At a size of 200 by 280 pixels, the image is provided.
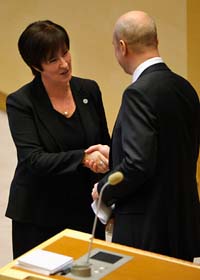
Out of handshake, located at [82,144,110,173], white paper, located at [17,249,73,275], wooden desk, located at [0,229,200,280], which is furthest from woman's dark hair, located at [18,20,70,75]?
white paper, located at [17,249,73,275]

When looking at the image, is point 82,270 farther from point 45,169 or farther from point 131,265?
point 45,169

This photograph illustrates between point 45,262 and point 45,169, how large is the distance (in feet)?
2.84

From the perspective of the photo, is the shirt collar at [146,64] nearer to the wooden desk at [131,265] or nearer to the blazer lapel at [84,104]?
the blazer lapel at [84,104]

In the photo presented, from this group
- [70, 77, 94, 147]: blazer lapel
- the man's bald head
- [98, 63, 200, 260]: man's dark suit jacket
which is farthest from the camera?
[70, 77, 94, 147]: blazer lapel

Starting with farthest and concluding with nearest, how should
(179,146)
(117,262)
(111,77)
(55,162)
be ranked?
(111,77) → (55,162) → (179,146) → (117,262)

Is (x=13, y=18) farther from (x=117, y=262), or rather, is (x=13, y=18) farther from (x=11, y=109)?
(x=117, y=262)

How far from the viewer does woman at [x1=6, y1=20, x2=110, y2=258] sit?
2.78m

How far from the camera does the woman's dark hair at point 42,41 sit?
2775 mm

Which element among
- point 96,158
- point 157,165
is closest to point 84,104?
point 96,158

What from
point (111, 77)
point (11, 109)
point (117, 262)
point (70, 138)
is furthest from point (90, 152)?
point (111, 77)

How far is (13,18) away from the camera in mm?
4191

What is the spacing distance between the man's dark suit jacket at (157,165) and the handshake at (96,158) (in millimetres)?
222

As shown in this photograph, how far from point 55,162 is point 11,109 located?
0.97ft

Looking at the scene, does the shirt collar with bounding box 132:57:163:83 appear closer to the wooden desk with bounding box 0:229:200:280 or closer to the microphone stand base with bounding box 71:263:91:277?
the wooden desk with bounding box 0:229:200:280
